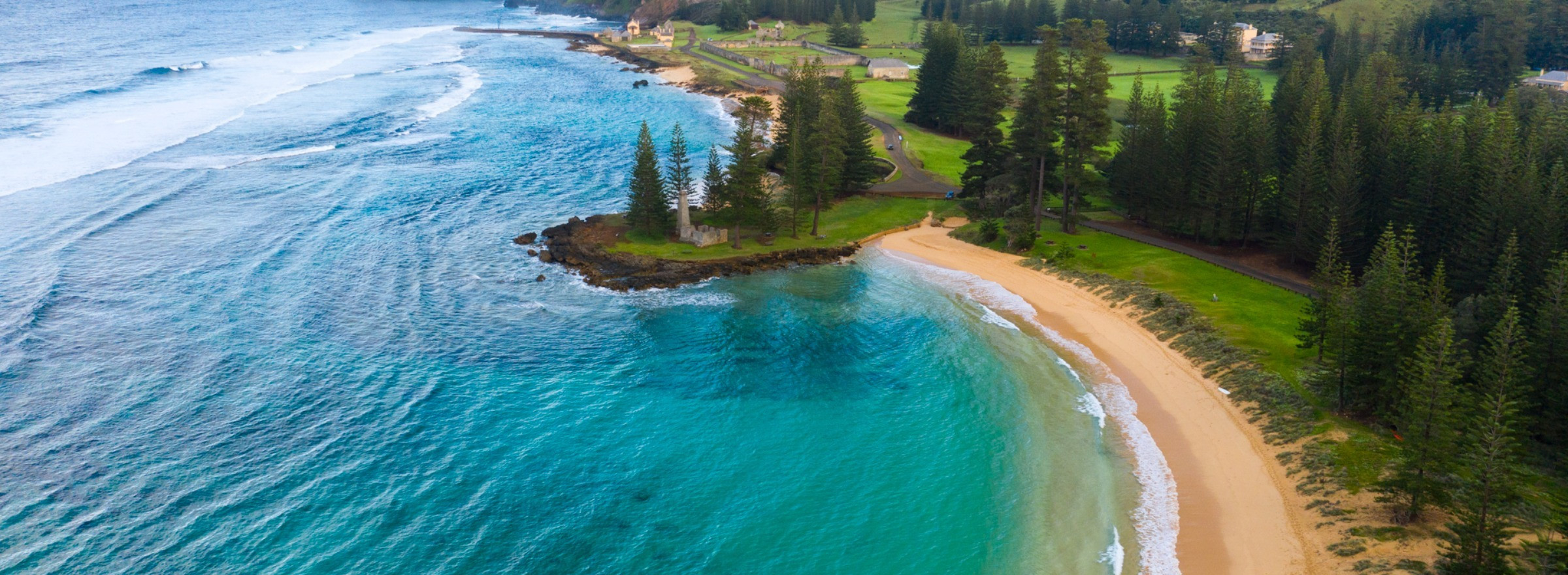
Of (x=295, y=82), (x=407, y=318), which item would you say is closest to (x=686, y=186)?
(x=407, y=318)

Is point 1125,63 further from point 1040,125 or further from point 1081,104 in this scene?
point 1040,125

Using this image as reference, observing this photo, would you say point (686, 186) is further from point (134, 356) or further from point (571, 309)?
point (134, 356)

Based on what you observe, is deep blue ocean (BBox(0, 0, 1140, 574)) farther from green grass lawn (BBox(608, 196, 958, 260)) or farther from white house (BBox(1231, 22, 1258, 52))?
white house (BBox(1231, 22, 1258, 52))

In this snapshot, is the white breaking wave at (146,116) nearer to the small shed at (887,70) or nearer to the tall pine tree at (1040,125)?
the tall pine tree at (1040,125)

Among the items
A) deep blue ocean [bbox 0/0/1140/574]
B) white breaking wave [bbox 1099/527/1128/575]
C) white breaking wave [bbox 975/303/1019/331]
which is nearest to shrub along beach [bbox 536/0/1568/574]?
white breaking wave [bbox 1099/527/1128/575]

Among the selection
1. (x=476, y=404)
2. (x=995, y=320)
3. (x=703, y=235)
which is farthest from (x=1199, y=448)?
(x=703, y=235)

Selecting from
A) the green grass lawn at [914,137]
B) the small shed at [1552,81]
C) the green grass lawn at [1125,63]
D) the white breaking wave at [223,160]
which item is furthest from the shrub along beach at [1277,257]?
the green grass lawn at [1125,63]
